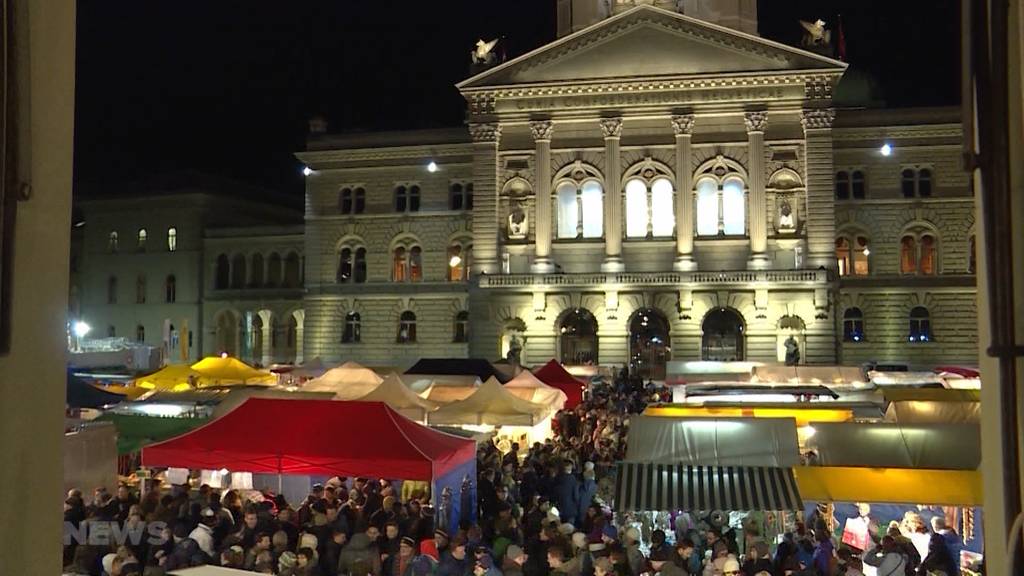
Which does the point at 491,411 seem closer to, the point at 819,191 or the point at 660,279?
the point at 660,279

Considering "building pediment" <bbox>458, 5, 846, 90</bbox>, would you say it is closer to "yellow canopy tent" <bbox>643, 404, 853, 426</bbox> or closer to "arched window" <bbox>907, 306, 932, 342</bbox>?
"arched window" <bbox>907, 306, 932, 342</bbox>

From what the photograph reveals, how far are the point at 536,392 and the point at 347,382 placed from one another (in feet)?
17.9

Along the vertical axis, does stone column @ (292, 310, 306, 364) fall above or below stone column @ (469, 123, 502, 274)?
below

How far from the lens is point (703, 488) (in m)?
12.9

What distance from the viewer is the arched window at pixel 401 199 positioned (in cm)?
5206

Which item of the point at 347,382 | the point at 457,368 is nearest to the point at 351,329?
the point at 457,368

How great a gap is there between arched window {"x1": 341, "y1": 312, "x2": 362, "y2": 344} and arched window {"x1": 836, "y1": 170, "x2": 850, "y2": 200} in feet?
91.9

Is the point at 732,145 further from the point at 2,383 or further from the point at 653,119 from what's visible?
the point at 2,383

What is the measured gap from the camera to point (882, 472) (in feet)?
42.6

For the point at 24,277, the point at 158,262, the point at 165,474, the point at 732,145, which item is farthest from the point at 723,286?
the point at 24,277

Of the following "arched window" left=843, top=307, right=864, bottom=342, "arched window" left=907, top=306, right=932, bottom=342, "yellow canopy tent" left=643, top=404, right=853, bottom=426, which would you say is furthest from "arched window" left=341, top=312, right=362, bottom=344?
"yellow canopy tent" left=643, top=404, right=853, bottom=426

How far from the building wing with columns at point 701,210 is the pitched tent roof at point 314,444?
30785 mm

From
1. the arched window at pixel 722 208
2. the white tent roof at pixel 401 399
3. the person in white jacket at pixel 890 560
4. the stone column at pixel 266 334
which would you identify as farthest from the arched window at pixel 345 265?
the person in white jacket at pixel 890 560

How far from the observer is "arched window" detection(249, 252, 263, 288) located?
5888 centimetres
